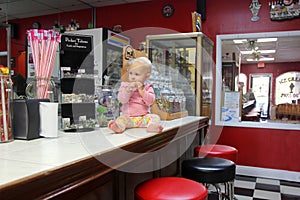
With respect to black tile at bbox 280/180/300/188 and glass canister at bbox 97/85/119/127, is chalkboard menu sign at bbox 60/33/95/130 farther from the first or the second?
black tile at bbox 280/180/300/188

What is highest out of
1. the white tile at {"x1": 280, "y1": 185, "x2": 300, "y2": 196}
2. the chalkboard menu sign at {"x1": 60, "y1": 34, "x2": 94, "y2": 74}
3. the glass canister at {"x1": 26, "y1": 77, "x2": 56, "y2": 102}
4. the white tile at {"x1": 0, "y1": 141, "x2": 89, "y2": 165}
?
the chalkboard menu sign at {"x1": 60, "y1": 34, "x2": 94, "y2": 74}

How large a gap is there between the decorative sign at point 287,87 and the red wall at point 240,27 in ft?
24.8

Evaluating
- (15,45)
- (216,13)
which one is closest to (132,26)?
(216,13)

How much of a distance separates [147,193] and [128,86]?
621 mm

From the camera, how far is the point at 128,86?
5.00 feet

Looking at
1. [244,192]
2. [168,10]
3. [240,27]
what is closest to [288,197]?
[244,192]

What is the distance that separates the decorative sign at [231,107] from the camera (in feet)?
13.3

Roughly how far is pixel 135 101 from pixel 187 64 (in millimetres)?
2068

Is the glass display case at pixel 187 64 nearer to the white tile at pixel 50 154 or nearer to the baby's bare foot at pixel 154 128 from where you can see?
the baby's bare foot at pixel 154 128

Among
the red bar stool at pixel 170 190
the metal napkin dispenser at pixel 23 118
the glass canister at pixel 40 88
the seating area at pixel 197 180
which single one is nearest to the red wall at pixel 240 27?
the seating area at pixel 197 180

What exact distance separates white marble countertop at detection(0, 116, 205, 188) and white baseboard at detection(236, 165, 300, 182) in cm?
314

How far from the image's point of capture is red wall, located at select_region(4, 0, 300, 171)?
3.73 m

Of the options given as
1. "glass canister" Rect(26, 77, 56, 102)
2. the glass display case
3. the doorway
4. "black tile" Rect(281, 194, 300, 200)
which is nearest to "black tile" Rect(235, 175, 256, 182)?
"black tile" Rect(281, 194, 300, 200)

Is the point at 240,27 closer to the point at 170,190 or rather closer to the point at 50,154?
the point at 170,190
